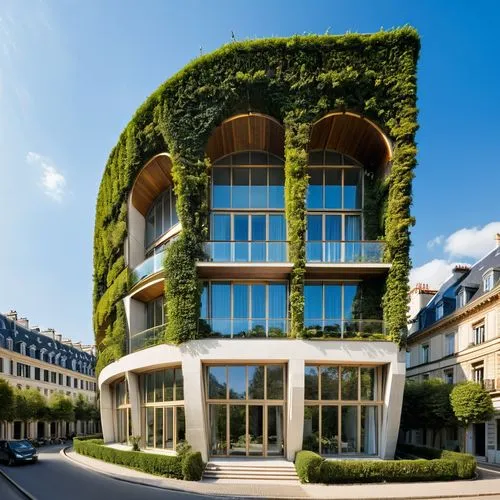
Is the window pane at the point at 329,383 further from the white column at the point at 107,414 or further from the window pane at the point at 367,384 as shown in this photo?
the white column at the point at 107,414

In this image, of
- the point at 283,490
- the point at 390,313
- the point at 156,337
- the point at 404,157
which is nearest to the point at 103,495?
the point at 283,490

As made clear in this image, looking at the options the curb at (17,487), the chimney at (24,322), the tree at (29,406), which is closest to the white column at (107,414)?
the curb at (17,487)

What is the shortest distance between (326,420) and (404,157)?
13.3 metres

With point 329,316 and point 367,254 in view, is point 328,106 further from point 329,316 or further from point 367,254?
point 329,316

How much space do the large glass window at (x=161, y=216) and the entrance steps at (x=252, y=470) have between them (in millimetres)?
13145

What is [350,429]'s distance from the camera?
20281mm

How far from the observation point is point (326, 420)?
797 inches

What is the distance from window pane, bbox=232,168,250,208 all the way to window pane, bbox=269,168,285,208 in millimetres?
1277

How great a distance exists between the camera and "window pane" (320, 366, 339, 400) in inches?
800

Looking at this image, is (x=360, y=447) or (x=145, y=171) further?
(x=145, y=171)

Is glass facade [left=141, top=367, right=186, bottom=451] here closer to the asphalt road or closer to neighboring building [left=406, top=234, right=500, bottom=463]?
the asphalt road

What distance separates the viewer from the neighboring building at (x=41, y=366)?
164 ft

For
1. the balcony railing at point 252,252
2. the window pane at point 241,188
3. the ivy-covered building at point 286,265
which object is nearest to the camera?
the ivy-covered building at point 286,265

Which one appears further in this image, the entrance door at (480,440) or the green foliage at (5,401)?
the green foliage at (5,401)
